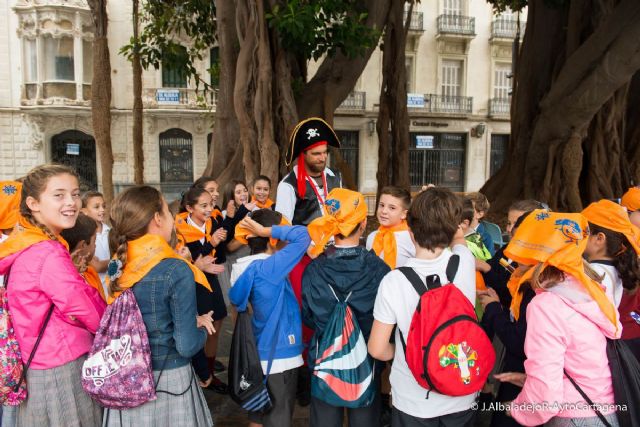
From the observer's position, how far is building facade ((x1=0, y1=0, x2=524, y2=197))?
2022 centimetres

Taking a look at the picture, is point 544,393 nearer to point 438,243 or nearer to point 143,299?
point 438,243

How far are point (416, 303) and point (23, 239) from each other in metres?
→ 1.75

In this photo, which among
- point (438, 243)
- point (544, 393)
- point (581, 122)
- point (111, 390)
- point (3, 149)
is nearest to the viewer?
point (544, 393)

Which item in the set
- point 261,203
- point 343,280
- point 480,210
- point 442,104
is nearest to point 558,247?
point 343,280

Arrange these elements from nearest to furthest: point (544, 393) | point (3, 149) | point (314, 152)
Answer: point (544, 393), point (314, 152), point (3, 149)

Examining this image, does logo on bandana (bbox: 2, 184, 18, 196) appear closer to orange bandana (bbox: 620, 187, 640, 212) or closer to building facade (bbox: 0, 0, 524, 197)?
orange bandana (bbox: 620, 187, 640, 212)

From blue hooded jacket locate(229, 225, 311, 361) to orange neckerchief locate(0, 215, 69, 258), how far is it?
97cm

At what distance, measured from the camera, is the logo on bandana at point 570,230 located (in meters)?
1.91

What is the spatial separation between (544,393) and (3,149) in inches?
937

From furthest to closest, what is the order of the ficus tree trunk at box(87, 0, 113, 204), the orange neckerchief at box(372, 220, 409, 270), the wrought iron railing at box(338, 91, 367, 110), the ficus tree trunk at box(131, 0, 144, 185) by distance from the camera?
the wrought iron railing at box(338, 91, 367, 110), the ficus tree trunk at box(131, 0, 144, 185), the ficus tree trunk at box(87, 0, 113, 204), the orange neckerchief at box(372, 220, 409, 270)

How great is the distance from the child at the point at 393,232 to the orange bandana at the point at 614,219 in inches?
43.0

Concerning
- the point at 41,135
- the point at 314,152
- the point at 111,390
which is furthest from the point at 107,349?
the point at 41,135

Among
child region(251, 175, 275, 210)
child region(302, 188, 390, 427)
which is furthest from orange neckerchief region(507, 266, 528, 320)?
child region(251, 175, 275, 210)

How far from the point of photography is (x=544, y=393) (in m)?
1.84
